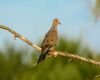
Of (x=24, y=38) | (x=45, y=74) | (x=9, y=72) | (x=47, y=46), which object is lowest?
(x=9, y=72)

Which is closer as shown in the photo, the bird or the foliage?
the bird

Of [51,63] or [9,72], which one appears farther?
[9,72]

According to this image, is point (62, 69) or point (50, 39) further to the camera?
point (62, 69)

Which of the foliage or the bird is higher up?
the bird

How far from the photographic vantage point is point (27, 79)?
34.4m

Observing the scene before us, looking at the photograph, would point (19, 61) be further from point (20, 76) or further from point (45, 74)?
point (45, 74)

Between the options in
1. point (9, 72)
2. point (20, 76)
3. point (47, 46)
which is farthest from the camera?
point (9, 72)

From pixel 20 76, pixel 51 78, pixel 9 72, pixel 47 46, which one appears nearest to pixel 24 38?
pixel 47 46

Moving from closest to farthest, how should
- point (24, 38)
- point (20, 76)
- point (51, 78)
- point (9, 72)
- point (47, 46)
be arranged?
1. point (24, 38)
2. point (47, 46)
3. point (51, 78)
4. point (20, 76)
5. point (9, 72)

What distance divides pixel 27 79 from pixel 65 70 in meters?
2.65

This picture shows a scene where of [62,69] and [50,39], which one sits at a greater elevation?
[50,39]

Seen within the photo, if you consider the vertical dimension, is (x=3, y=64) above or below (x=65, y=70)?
below

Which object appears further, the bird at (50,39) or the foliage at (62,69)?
the foliage at (62,69)

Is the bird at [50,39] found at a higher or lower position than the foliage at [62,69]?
higher
